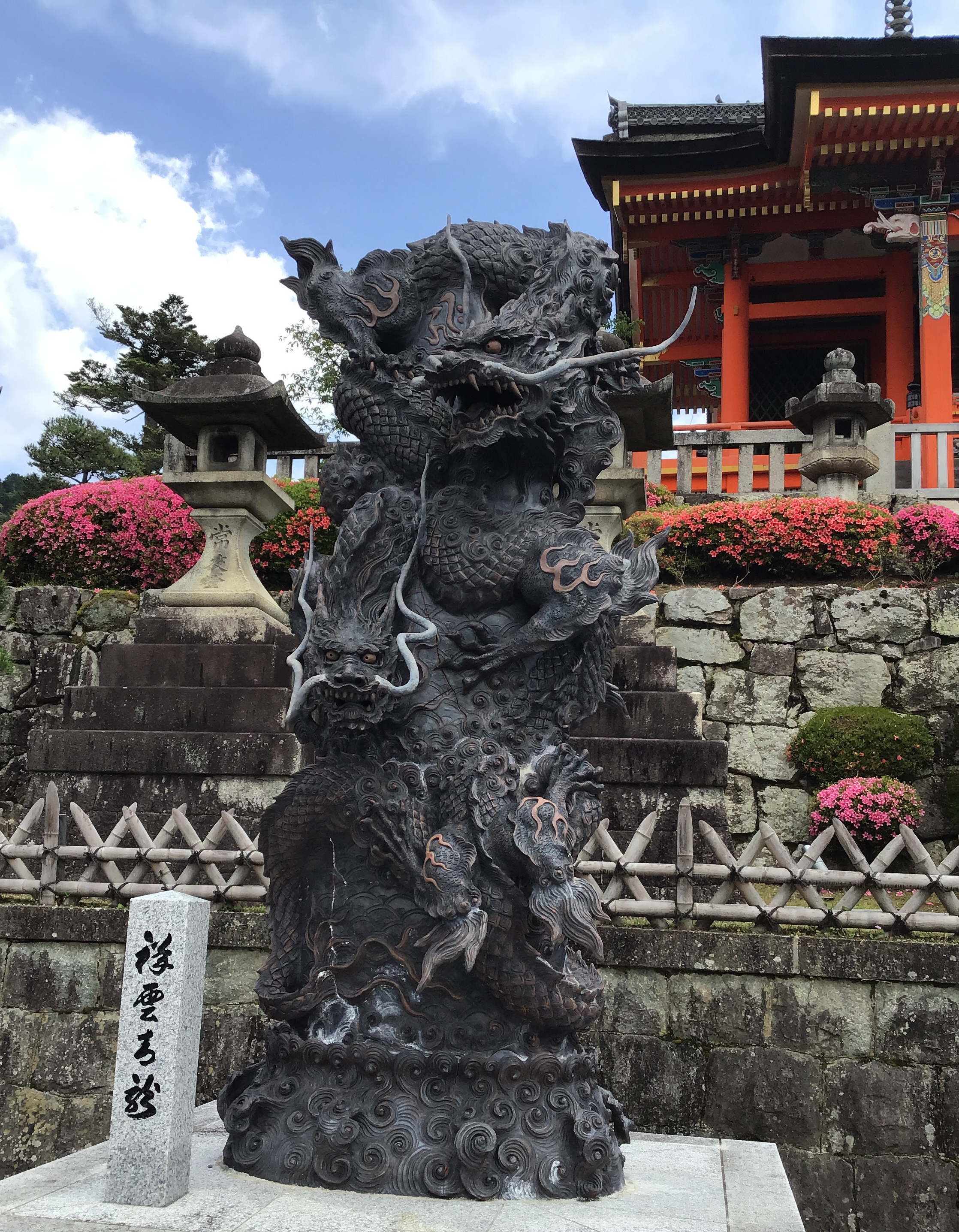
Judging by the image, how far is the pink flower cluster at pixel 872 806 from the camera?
7.22 m

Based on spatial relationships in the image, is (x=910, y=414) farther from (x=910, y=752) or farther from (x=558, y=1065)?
(x=558, y=1065)

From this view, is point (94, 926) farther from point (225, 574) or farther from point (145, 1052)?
point (225, 574)

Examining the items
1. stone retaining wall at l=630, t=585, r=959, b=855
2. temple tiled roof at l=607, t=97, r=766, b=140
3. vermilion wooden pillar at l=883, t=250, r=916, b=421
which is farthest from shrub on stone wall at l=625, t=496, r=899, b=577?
temple tiled roof at l=607, t=97, r=766, b=140

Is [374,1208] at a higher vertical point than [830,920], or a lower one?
lower

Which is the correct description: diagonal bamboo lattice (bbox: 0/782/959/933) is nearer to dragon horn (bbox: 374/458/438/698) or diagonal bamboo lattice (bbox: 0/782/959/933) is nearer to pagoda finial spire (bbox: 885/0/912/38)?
dragon horn (bbox: 374/458/438/698)

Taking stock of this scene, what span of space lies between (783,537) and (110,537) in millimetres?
6394

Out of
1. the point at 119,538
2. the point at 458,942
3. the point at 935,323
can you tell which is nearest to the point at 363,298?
the point at 458,942

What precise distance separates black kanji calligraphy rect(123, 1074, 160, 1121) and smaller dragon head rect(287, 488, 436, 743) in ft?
3.99

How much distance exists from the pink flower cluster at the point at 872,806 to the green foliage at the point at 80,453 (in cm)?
1640

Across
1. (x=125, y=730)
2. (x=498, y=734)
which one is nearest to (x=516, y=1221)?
(x=498, y=734)

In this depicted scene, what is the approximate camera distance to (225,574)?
29.0ft

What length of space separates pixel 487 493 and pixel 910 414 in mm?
11881

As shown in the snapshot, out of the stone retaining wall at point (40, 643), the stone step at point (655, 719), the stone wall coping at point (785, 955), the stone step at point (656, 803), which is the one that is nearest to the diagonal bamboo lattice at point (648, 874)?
the stone wall coping at point (785, 955)

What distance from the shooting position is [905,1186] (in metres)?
4.98
